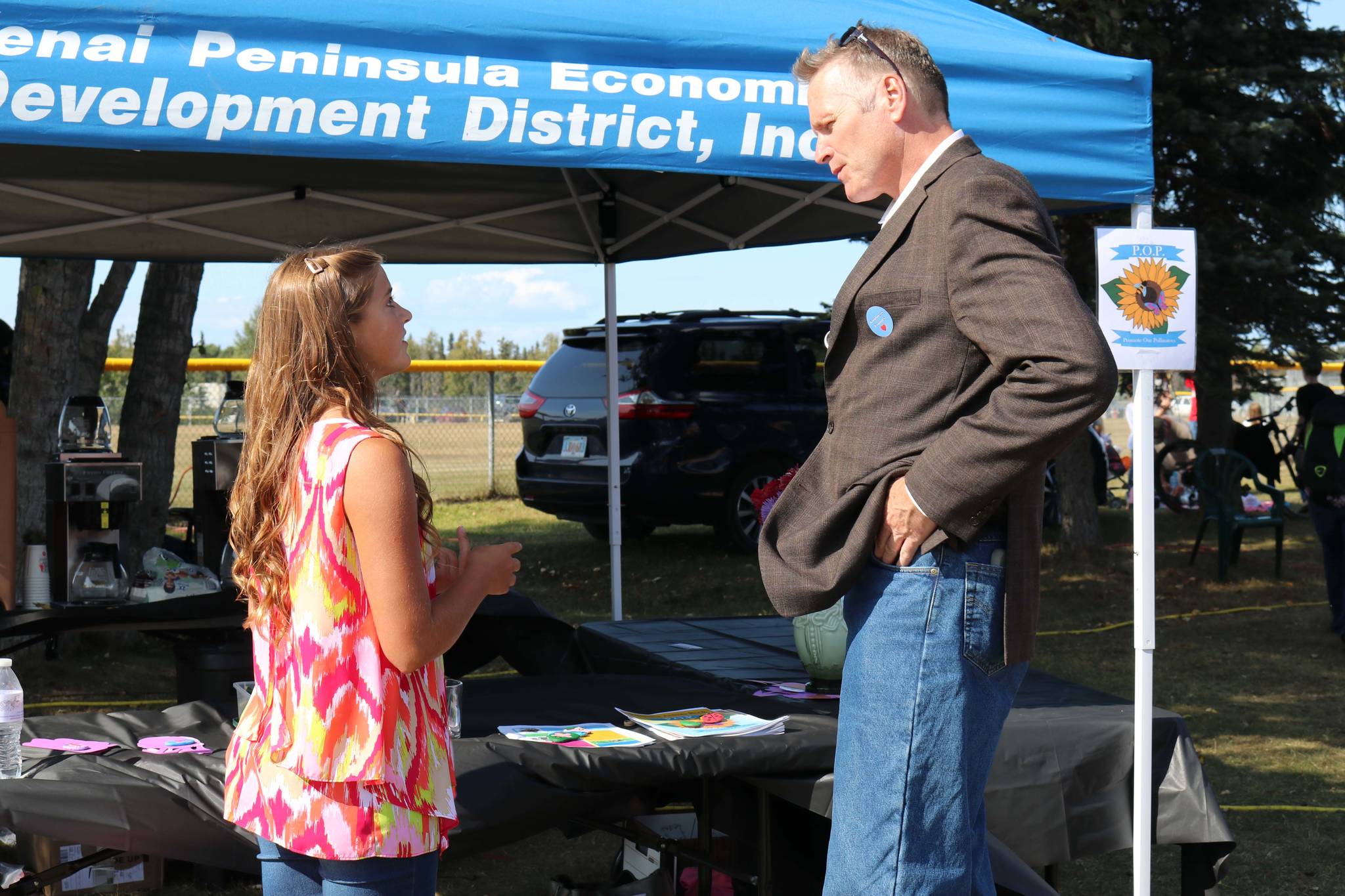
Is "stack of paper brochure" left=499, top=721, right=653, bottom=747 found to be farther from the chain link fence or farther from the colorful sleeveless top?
the chain link fence

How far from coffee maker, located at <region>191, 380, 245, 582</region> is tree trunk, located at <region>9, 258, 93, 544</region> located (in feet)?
6.08

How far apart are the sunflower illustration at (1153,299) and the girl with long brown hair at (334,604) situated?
2.06 metres

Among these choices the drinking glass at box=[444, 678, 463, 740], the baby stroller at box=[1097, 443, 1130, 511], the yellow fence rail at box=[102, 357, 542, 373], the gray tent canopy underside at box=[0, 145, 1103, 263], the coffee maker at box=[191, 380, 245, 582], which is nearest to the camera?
the drinking glass at box=[444, 678, 463, 740]

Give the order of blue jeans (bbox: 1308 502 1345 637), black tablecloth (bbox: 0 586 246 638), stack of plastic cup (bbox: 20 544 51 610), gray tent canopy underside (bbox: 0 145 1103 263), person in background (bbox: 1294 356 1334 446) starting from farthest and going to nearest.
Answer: person in background (bbox: 1294 356 1334 446) → blue jeans (bbox: 1308 502 1345 637) → gray tent canopy underside (bbox: 0 145 1103 263) → stack of plastic cup (bbox: 20 544 51 610) → black tablecloth (bbox: 0 586 246 638)

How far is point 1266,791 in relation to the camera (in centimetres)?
529

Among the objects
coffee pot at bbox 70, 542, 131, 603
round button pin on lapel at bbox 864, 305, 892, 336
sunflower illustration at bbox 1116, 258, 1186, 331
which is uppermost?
sunflower illustration at bbox 1116, 258, 1186, 331

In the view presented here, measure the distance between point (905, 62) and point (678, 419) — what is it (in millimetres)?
8917

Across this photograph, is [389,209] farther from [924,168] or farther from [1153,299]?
[924,168]

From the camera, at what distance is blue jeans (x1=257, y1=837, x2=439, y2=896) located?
1.95m

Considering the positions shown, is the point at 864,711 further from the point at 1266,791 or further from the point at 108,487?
the point at 1266,791

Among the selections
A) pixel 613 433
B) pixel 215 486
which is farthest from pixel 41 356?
pixel 613 433

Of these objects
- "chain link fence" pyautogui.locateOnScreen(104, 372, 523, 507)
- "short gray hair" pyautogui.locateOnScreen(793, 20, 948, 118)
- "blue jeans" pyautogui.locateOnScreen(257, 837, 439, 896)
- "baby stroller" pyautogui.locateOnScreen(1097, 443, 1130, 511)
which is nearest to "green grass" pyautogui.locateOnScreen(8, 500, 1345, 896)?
"baby stroller" pyautogui.locateOnScreen(1097, 443, 1130, 511)

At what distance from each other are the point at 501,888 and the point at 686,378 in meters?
7.17

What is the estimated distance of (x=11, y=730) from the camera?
2.91 meters
